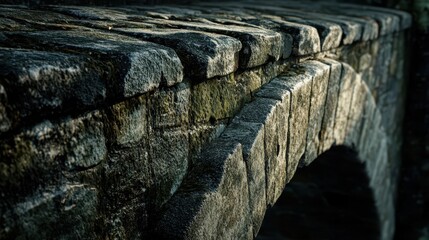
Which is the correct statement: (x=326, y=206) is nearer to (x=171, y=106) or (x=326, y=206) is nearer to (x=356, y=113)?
(x=356, y=113)

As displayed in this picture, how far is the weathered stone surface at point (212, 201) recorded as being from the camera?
1.33 m

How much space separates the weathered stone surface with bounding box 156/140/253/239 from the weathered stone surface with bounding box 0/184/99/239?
0.25 m

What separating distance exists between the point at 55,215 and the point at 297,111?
46.2 inches

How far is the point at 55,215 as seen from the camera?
3.35 feet

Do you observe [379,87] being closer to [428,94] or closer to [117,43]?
[428,94]

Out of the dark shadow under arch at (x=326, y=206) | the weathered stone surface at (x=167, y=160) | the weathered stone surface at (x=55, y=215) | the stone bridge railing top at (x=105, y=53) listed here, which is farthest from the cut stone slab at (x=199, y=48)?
the dark shadow under arch at (x=326, y=206)

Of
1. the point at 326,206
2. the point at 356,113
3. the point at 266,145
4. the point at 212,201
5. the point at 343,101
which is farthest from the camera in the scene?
the point at 326,206

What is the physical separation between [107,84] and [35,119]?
19 centimetres

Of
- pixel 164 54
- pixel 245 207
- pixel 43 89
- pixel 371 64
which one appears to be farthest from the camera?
pixel 371 64

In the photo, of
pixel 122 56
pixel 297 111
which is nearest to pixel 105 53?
pixel 122 56

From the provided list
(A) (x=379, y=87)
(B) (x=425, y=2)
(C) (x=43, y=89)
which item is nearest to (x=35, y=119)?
(C) (x=43, y=89)

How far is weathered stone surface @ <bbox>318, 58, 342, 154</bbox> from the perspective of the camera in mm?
2430

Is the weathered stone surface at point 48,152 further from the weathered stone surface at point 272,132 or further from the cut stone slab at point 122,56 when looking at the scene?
the weathered stone surface at point 272,132

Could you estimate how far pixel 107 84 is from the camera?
1.10m
